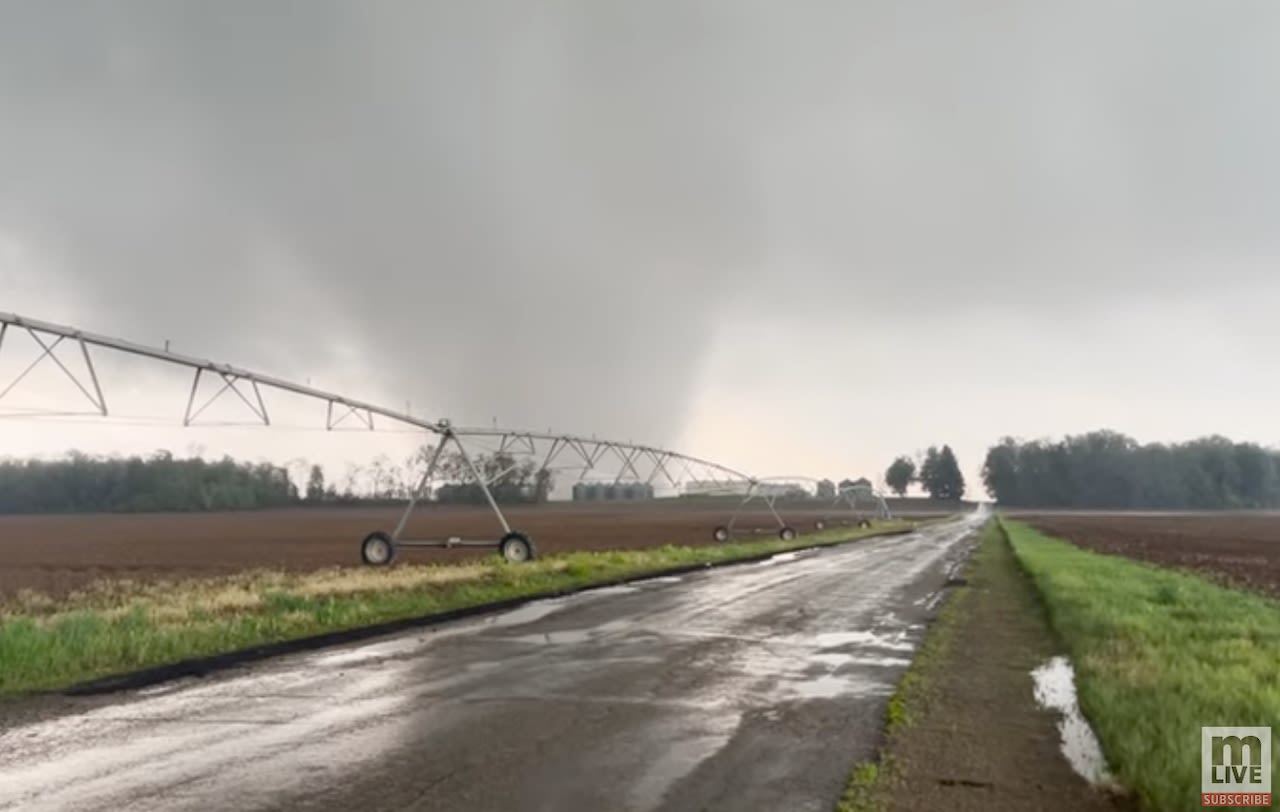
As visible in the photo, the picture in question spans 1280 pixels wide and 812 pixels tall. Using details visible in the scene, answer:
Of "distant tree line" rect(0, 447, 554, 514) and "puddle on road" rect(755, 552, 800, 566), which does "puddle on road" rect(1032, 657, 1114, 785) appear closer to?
"puddle on road" rect(755, 552, 800, 566)

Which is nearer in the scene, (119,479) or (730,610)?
(730,610)

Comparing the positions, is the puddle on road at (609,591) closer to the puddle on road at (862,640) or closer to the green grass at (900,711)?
the green grass at (900,711)

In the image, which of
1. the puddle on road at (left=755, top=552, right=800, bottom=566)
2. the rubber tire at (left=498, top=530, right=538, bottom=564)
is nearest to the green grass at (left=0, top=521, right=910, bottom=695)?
the rubber tire at (left=498, top=530, right=538, bottom=564)

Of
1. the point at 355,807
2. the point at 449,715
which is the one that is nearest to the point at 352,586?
the point at 449,715

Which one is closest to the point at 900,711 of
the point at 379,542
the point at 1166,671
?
the point at 1166,671

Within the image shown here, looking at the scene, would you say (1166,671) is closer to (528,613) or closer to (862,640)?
(862,640)

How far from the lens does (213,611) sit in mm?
19891

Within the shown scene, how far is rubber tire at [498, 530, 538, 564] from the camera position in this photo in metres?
38.0

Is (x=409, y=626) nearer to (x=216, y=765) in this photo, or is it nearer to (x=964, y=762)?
(x=216, y=765)

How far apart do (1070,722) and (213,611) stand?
50.2 feet

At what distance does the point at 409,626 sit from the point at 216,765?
11.4m

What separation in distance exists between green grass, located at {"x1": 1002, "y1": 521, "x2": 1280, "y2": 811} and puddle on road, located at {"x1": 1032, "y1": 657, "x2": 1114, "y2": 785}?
0.12 m

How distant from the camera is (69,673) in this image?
542 inches

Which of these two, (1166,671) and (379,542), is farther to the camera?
(379,542)
